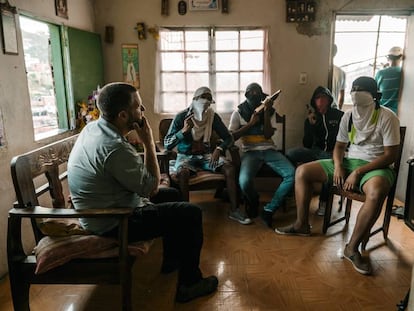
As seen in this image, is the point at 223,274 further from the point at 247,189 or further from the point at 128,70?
the point at 128,70

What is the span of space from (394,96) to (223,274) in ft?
8.47

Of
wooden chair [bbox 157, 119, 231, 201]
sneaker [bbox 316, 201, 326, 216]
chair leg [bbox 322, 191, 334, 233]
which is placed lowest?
sneaker [bbox 316, 201, 326, 216]

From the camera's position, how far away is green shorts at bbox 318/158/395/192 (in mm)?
2281

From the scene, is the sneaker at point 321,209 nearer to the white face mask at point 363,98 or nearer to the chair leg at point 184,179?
the white face mask at point 363,98

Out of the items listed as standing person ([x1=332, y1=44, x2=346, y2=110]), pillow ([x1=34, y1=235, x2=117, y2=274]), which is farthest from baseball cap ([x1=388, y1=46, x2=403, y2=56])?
pillow ([x1=34, y1=235, x2=117, y2=274])

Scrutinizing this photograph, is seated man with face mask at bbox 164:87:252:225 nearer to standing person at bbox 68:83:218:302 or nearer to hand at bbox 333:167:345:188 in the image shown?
hand at bbox 333:167:345:188

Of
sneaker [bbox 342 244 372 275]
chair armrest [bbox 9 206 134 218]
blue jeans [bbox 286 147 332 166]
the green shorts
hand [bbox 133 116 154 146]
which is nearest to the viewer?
chair armrest [bbox 9 206 134 218]

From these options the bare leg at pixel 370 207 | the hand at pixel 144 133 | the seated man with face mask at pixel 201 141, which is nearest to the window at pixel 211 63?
the seated man with face mask at pixel 201 141

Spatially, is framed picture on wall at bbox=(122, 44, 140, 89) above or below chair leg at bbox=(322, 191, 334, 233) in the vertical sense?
above

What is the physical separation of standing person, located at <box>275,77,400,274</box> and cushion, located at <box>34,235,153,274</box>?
4.66 ft

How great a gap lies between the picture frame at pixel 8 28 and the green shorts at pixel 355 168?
2295 mm

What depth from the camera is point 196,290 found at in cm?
190

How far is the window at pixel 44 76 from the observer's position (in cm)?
248

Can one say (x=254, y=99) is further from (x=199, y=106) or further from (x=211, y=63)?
(x=211, y=63)
